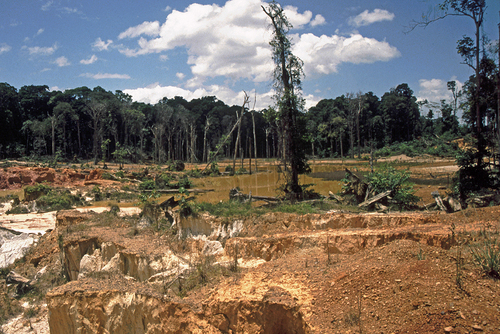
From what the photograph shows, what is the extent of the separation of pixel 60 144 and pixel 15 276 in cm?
5187

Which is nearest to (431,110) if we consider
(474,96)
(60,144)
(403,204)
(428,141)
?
(428,141)

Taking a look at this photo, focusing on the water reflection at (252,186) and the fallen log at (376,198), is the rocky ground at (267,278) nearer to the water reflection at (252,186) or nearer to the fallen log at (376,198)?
the fallen log at (376,198)

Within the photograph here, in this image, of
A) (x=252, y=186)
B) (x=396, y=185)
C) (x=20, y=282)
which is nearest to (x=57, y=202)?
(x=20, y=282)

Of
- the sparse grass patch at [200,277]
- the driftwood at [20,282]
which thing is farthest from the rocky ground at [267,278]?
the driftwood at [20,282]

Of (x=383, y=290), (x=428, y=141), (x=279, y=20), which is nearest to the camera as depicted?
(x=383, y=290)

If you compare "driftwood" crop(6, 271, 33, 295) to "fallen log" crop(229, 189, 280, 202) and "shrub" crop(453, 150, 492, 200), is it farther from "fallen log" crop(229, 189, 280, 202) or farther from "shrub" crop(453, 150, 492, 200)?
"shrub" crop(453, 150, 492, 200)

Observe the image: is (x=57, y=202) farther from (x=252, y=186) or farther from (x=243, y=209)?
(x=243, y=209)

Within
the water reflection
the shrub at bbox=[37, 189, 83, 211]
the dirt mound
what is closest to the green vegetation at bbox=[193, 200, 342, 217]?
the water reflection

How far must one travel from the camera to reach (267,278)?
603cm

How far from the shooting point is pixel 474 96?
15.0 metres

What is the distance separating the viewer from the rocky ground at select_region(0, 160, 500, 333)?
423 cm

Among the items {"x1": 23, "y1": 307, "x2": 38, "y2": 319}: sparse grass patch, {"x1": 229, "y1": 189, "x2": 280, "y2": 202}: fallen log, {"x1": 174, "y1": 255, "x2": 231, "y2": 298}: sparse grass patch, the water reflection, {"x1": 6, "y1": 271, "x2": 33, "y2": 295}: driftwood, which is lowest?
{"x1": 23, "y1": 307, "x2": 38, "y2": 319}: sparse grass patch

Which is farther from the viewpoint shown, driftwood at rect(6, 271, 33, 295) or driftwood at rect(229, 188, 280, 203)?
driftwood at rect(229, 188, 280, 203)

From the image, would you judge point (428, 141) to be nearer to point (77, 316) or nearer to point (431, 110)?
point (431, 110)
